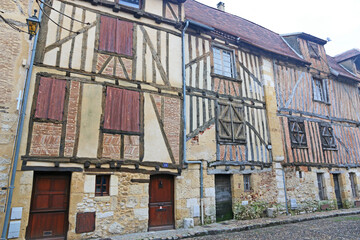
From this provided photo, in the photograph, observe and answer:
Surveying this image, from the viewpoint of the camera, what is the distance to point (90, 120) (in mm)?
5363

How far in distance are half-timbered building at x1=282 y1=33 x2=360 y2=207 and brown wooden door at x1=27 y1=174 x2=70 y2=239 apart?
670cm

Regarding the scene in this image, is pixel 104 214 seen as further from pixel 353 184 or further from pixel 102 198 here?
pixel 353 184

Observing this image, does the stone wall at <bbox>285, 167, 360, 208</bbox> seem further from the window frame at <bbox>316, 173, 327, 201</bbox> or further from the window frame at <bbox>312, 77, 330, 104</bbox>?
the window frame at <bbox>312, 77, 330, 104</bbox>

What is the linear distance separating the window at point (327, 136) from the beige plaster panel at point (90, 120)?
27.3 ft

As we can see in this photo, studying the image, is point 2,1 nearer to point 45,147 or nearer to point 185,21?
point 45,147

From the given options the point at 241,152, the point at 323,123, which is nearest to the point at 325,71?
the point at 323,123

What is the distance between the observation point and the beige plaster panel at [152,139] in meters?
5.88

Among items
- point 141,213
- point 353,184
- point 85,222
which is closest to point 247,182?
point 141,213

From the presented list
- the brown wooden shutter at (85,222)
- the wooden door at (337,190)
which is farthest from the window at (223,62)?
the wooden door at (337,190)

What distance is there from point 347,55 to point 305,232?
36.6 ft

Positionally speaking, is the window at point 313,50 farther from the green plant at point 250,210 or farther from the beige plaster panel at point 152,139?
the beige plaster panel at point 152,139

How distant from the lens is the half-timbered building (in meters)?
8.44

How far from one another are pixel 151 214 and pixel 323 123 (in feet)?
25.3

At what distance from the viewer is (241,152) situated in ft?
24.0
